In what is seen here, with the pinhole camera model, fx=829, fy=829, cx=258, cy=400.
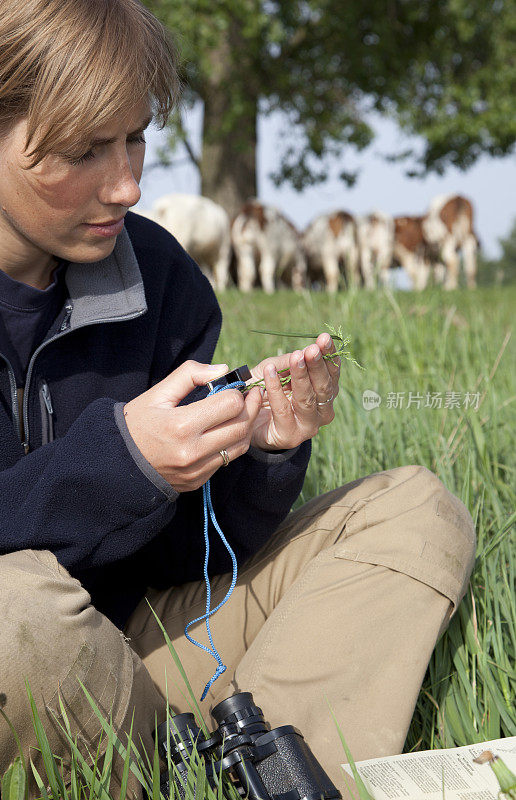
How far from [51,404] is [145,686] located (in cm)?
53

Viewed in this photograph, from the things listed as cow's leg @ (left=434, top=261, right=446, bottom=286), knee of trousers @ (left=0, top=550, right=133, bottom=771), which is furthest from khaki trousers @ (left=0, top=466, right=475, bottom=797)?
cow's leg @ (left=434, top=261, right=446, bottom=286)

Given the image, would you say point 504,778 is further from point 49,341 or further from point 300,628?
point 49,341

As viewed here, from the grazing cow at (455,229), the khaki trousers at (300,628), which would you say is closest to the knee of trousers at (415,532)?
the khaki trousers at (300,628)

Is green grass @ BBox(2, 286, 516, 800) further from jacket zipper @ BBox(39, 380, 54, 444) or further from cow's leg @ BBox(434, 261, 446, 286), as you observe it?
jacket zipper @ BBox(39, 380, 54, 444)

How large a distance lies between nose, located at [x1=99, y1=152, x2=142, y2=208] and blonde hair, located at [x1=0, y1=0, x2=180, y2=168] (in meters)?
0.07

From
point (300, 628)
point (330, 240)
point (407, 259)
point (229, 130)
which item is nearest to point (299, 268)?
point (330, 240)

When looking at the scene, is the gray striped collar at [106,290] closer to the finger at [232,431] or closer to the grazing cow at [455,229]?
the finger at [232,431]

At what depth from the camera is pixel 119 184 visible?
139 centimetres

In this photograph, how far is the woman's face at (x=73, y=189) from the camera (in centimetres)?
135

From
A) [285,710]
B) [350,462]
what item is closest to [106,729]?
[285,710]

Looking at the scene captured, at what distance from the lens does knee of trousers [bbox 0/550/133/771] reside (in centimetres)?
114

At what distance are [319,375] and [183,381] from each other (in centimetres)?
23

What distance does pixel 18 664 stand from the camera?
113 centimetres

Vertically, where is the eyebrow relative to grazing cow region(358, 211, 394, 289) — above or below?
below
